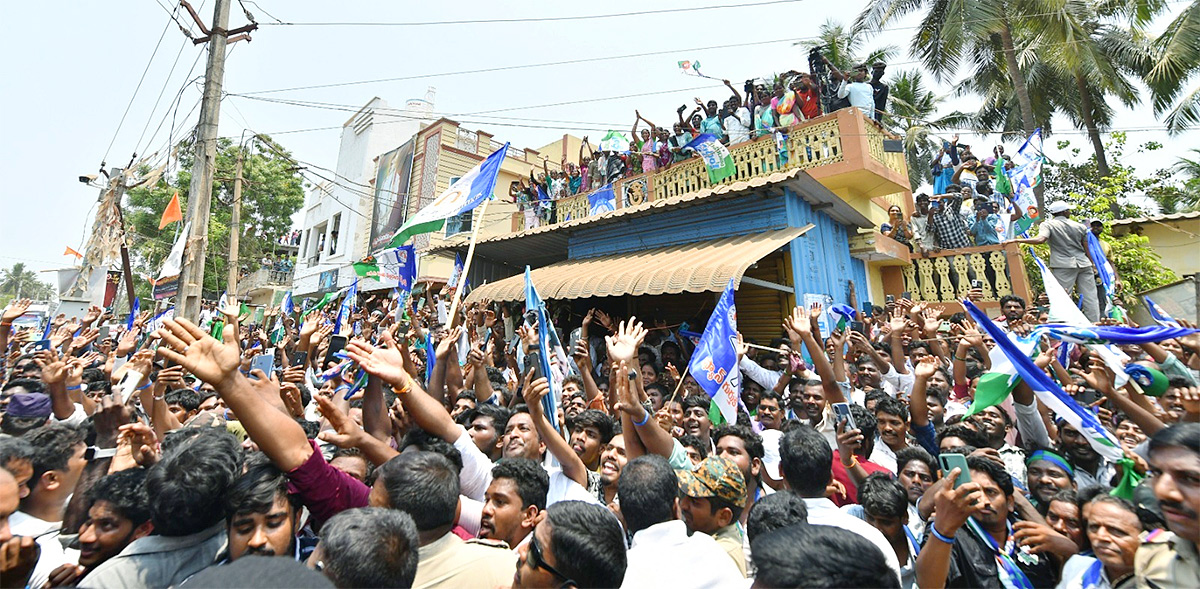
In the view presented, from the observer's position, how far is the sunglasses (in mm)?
1724

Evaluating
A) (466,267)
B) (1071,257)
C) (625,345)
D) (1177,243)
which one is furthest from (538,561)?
(1177,243)

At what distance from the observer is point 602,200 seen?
11.3 m

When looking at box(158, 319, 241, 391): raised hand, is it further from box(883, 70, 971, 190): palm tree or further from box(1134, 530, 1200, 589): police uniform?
box(883, 70, 971, 190): palm tree

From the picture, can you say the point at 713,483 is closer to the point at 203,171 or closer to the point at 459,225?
the point at 203,171

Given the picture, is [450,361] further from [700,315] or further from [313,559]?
[700,315]

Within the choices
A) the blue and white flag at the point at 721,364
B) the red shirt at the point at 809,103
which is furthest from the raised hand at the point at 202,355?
the red shirt at the point at 809,103

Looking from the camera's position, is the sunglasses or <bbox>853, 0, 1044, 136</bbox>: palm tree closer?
the sunglasses

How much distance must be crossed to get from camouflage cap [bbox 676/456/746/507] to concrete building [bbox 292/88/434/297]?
21.6 m

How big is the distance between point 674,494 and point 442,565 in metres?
0.90

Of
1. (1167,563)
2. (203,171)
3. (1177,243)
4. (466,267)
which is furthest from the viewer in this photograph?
(1177,243)

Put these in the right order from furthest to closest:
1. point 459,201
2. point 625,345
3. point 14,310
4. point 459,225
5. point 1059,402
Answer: point 459,225 < point 459,201 < point 14,310 < point 625,345 < point 1059,402

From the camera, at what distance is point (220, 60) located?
816cm

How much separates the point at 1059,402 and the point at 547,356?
9.14 feet

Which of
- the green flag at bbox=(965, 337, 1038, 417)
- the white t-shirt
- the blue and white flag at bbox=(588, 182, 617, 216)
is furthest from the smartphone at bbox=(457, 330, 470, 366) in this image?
the white t-shirt
